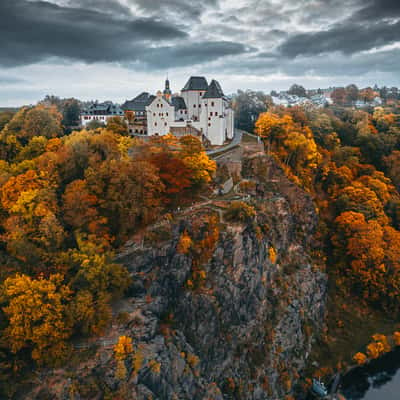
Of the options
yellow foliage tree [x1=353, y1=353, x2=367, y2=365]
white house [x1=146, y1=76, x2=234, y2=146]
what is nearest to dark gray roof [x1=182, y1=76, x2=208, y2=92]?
white house [x1=146, y1=76, x2=234, y2=146]

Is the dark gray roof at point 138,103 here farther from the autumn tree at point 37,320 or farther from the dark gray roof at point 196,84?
the autumn tree at point 37,320

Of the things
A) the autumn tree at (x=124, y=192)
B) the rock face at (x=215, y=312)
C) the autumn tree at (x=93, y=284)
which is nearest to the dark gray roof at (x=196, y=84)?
the rock face at (x=215, y=312)

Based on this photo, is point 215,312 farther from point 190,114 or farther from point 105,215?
point 190,114

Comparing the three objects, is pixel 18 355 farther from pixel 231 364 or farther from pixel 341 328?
pixel 341 328

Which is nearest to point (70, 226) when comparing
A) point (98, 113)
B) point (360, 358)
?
point (360, 358)

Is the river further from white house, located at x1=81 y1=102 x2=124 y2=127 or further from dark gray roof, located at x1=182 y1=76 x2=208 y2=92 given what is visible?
white house, located at x1=81 y1=102 x2=124 y2=127
